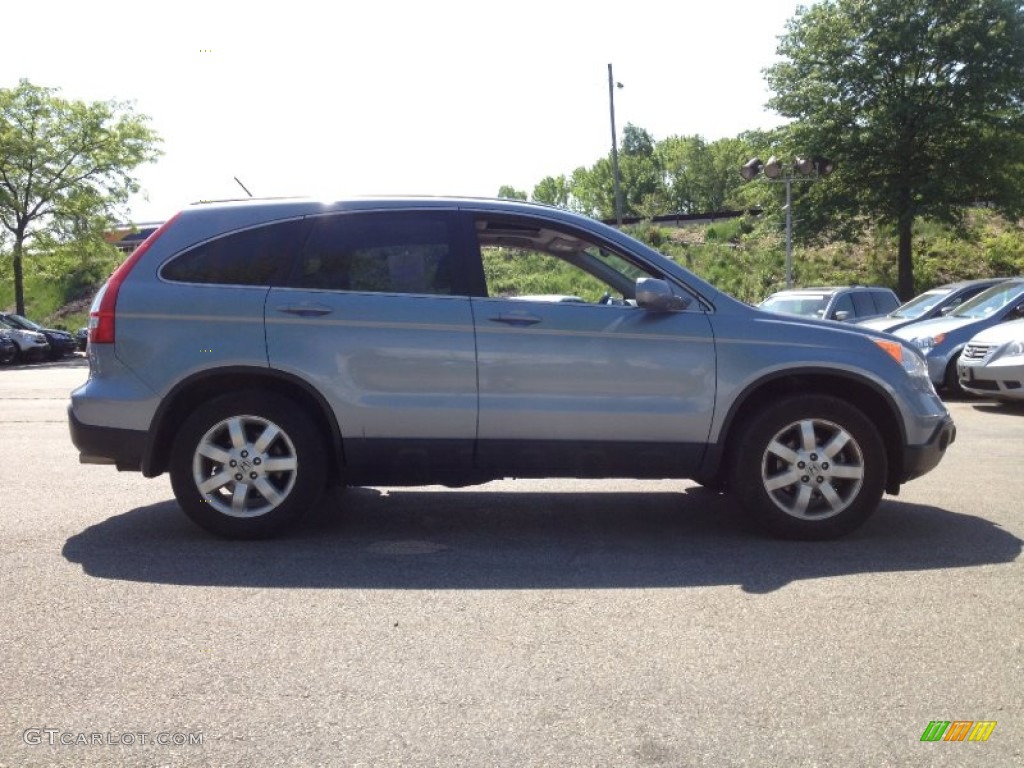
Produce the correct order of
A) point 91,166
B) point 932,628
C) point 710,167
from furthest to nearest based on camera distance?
point 710,167, point 91,166, point 932,628

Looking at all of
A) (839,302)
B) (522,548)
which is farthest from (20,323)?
(522,548)

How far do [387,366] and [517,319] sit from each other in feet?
2.45

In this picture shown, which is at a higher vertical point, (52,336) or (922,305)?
(922,305)

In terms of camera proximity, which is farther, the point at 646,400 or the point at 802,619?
the point at 646,400

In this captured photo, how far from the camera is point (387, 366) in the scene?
552cm

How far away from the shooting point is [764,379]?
5633 millimetres

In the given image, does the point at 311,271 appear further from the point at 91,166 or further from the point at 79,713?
the point at 91,166

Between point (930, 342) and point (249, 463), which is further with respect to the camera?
point (930, 342)

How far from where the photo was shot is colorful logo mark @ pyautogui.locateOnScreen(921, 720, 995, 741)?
3195mm

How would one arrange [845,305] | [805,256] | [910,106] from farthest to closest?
[805,256] → [910,106] → [845,305]

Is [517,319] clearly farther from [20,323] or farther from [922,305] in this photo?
[20,323]

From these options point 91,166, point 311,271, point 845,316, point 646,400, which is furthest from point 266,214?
point 91,166

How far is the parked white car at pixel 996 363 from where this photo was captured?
1157 cm

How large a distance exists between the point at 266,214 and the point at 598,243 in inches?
73.9
